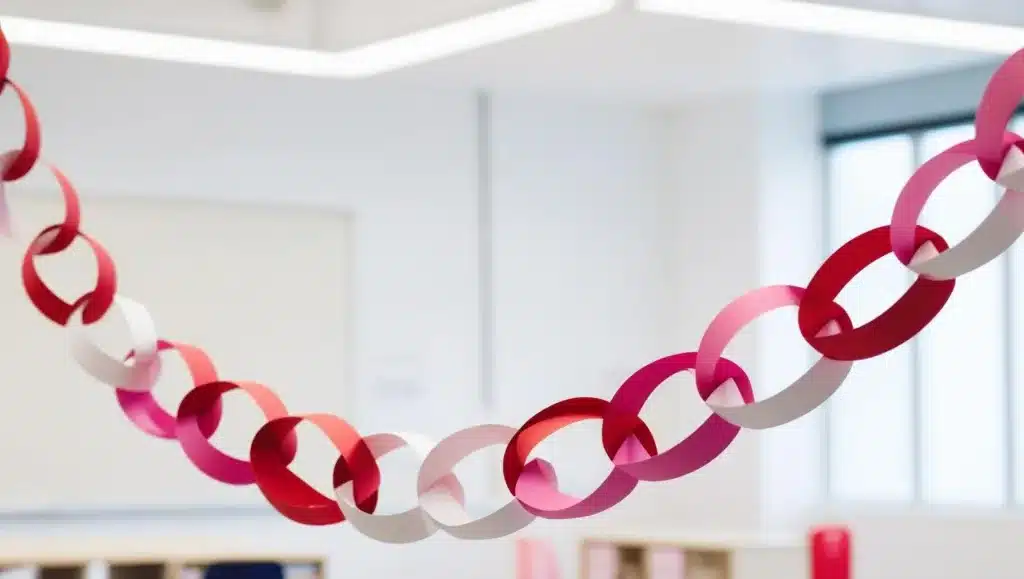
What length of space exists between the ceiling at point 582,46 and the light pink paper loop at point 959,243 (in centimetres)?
347

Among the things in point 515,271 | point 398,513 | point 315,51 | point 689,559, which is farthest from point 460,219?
point 398,513

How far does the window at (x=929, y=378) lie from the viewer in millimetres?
6371

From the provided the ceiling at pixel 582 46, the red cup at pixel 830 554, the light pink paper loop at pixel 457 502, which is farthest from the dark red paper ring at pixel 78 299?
the ceiling at pixel 582 46

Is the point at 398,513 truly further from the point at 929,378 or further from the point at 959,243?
the point at 929,378

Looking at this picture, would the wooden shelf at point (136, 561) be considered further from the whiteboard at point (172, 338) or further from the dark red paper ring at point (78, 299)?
the dark red paper ring at point (78, 299)

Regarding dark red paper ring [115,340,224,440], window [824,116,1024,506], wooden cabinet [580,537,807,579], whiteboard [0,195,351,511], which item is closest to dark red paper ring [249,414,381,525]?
dark red paper ring [115,340,224,440]

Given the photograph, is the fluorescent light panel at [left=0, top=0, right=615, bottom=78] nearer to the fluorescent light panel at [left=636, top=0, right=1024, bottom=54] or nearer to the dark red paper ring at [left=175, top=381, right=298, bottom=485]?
the fluorescent light panel at [left=636, top=0, right=1024, bottom=54]

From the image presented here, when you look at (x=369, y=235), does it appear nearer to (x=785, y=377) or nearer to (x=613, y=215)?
(x=613, y=215)

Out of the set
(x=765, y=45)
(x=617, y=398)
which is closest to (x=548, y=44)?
(x=765, y=45)

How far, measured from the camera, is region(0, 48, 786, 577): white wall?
604 cm

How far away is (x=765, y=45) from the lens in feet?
18.8

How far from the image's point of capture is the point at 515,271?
6906 mm

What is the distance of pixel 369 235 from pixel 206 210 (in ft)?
2.44

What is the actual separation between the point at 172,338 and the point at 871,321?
17.5 ft
